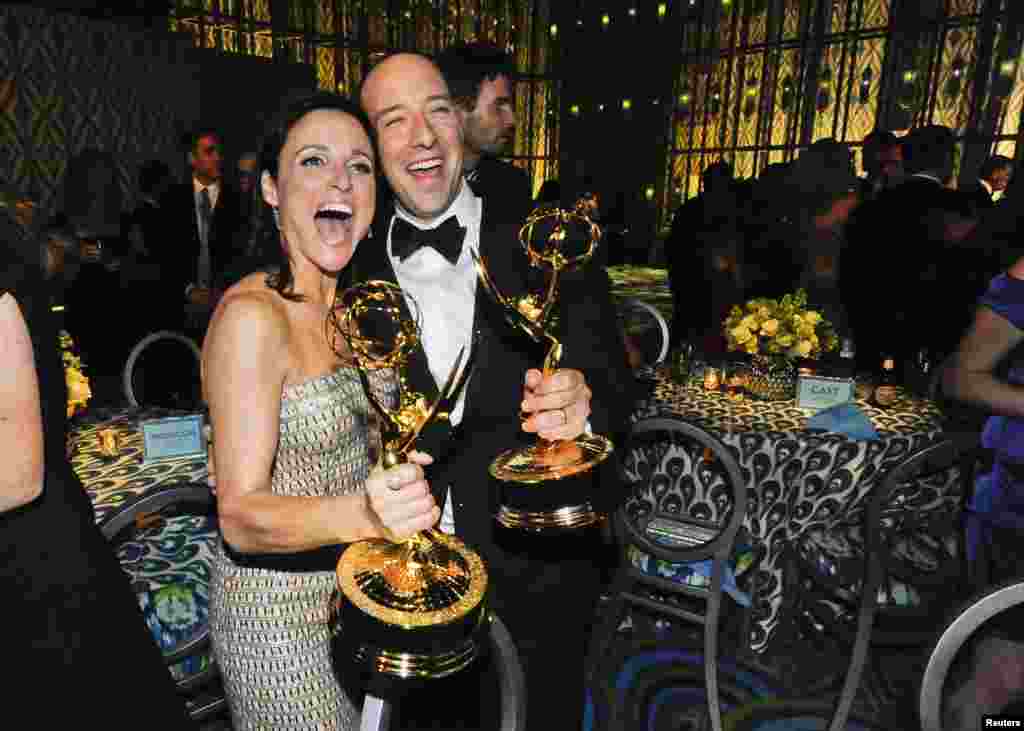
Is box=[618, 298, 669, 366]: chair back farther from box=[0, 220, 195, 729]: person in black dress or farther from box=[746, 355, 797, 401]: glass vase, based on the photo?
box=[0, 220, 195, 729]: person in black dress

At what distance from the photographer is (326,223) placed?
1.46m

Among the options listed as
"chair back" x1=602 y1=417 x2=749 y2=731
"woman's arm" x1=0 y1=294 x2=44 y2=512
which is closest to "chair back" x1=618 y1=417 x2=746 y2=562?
"chair back" x1=602 y1=417 x2=749 y2=731

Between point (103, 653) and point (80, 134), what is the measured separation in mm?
9989

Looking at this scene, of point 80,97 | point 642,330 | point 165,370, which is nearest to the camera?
point 165,370

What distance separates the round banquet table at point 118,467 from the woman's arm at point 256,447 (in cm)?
100

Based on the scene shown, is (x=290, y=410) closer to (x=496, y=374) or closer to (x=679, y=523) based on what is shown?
(x=496, y=374)

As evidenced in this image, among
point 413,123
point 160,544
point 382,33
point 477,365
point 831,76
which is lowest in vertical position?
point 160,544

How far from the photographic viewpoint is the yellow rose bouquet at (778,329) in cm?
326

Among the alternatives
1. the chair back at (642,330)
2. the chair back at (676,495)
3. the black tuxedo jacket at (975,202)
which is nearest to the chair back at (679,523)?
the chair back at (676,495)

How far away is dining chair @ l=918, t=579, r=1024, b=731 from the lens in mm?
1343

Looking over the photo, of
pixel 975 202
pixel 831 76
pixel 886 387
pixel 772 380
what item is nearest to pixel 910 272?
pixel 975 202

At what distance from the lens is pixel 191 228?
17.8 feet

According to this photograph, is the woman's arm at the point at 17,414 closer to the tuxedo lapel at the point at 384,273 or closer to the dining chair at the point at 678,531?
the tuxedo lapel at the point at 384,273

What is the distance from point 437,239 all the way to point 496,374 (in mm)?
354
